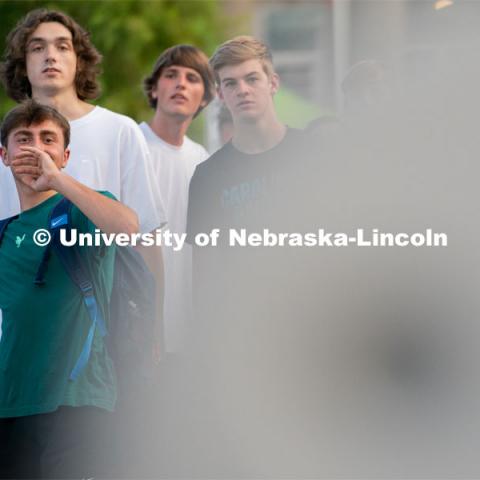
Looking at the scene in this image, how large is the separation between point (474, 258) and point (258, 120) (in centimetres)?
78

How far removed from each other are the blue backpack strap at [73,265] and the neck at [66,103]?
15.6 inches

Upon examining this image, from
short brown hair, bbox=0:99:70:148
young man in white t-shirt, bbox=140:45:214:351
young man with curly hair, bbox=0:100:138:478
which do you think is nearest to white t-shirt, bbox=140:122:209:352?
young man in white t-shirt, bbox=140:45:214:351

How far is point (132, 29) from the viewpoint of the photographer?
1510cm

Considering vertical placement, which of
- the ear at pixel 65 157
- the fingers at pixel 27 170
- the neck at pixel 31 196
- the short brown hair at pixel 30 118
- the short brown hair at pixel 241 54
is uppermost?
the short brown hair at pixel 241 54

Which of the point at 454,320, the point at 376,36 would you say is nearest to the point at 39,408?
the point at 454,320

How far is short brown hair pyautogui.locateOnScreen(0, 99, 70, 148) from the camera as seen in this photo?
12.4 ft

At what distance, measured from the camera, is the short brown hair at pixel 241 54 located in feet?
13.4

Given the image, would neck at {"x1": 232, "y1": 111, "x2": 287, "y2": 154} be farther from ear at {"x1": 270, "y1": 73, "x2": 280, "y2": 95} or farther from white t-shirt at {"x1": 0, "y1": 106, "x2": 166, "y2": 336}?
white t-shirt at {"x1": 0, "y1": 106, "x2": 166, "y2": 336}

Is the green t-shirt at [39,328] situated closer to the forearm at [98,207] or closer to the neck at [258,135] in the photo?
the forearm at [98,207]

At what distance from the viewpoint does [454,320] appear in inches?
152

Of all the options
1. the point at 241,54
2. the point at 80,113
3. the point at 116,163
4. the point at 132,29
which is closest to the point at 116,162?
the point at 116,163

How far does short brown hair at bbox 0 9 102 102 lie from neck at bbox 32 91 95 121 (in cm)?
6

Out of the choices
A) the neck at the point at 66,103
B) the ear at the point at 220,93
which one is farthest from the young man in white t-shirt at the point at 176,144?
the neck at the point at 66,103

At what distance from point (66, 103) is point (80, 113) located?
0.06 metres
